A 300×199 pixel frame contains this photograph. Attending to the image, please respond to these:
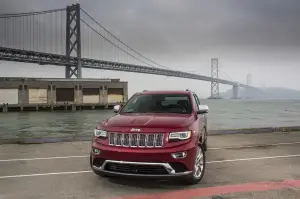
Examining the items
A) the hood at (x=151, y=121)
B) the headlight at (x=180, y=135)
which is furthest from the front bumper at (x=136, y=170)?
the hood at (x=151, y=121)

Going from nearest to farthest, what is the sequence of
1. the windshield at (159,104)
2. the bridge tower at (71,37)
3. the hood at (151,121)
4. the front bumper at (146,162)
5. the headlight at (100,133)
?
the front bumper at (146,162), the hood at (151,121), the headlight at (100,133), the windshield at (159,104), the bridge tower at (71,37)

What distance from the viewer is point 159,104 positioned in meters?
6.85

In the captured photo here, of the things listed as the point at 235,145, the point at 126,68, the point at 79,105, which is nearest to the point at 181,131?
the point at 235,145

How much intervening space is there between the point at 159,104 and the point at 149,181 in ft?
5.12

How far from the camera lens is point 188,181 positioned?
225 inches

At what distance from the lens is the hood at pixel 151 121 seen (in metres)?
5.55

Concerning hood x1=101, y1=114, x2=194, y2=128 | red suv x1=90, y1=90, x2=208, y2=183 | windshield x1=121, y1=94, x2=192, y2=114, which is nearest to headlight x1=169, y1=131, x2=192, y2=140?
red suv x1=90, y1=90, x2=208, y2=183

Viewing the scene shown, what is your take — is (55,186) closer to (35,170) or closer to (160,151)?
(35,170)

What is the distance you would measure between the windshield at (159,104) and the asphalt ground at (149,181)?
1.34 metres

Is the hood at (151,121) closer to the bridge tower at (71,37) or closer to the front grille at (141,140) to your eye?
the front grille at (141,140)

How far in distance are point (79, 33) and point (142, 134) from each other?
9649cm

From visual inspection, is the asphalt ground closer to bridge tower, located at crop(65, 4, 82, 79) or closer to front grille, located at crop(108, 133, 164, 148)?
front grille, located at crop(108, 133, 164, 148)

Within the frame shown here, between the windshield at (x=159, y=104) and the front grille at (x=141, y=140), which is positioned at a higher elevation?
the windshield at (x=159, y=104)

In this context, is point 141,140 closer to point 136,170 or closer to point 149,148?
point 149,148
